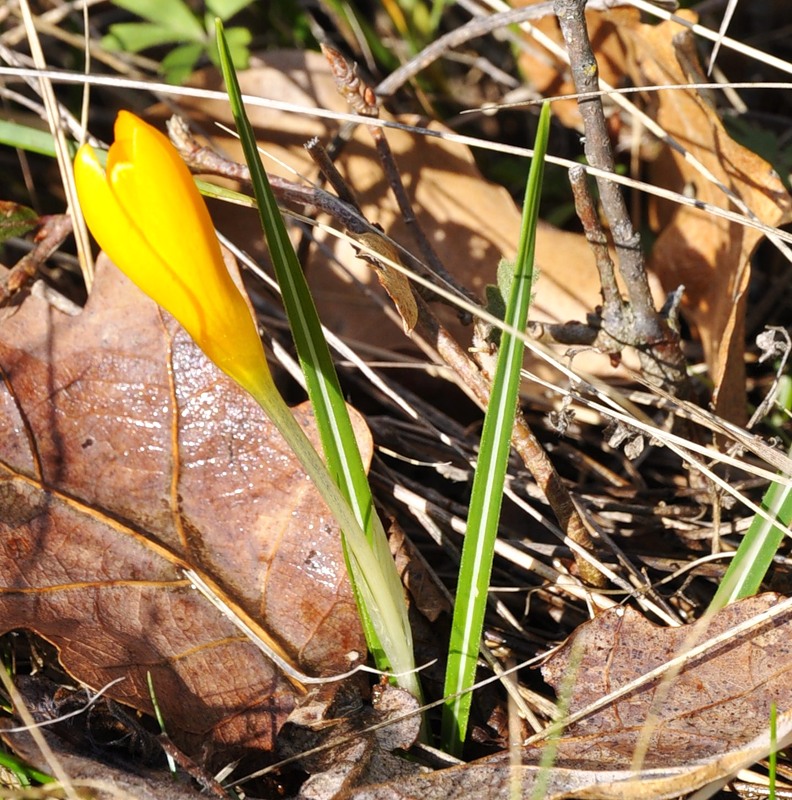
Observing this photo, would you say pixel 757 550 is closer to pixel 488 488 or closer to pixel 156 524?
pixel 488 488

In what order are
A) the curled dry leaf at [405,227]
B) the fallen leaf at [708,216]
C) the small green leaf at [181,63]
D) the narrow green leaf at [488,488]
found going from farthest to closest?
the small green leaf at [181,63], the curled dry leaf at [405,227], the fallen leaf at [708,216], the narrow green leaf at [488,488]

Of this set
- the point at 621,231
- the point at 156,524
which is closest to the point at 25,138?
the point at 156,524

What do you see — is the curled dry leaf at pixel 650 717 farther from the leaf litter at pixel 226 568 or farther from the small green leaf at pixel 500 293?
Answer: the small green leaf at pixel 500 293

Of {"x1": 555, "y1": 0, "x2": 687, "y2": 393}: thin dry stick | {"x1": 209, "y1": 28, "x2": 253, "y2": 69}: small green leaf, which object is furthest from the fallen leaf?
{"x1": 209, "y1": 28, "x2": 253, "y2": 69}: small green leaf

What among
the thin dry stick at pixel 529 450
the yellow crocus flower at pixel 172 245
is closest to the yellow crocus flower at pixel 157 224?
the yellow crocus flower at pixel 172 245

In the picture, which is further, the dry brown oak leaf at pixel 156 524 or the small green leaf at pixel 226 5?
the small green leaf at pixel 226 5

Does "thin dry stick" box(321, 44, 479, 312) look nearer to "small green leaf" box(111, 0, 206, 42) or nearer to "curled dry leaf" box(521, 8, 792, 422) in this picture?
"curled dry leaf" box(521, 8, 792, 422)

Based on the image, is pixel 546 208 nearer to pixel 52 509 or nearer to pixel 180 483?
pixel 180 483
